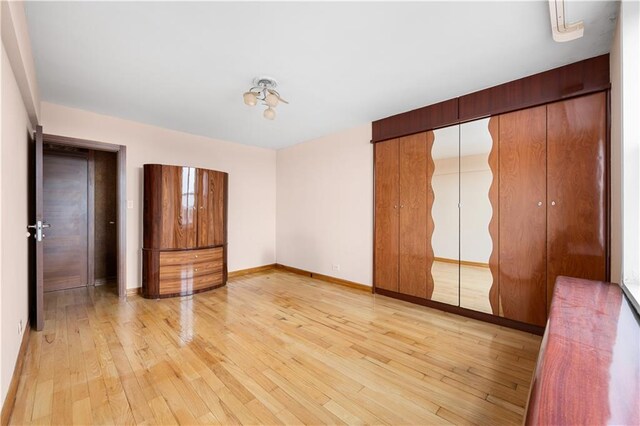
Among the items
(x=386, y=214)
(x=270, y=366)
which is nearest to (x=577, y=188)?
(x=386, y=214)

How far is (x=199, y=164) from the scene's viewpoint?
4.44 m

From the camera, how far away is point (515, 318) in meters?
2.65

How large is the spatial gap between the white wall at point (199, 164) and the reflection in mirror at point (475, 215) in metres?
3.59

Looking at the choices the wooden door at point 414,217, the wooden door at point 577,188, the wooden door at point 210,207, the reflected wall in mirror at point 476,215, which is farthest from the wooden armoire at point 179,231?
the wooden door at point 577,188

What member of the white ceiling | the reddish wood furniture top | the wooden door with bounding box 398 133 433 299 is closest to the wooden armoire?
the white ceiling

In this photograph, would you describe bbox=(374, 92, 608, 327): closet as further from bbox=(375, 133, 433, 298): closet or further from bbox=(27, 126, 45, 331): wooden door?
bbox=(27, 126, 45, 331): wooden door

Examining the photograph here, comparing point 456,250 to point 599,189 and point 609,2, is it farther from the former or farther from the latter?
point 609,2

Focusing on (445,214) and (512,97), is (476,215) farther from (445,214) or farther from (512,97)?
(512,97)

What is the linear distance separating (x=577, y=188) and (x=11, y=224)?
14.4 ft

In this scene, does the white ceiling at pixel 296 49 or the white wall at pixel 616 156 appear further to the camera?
the white wall at pixel 616 156

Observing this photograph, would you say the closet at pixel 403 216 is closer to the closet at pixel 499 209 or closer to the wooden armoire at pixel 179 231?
the closet at pixel 499 209

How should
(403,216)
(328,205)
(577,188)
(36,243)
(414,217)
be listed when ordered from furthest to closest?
(328,205), (403,216), (414,217), (36,243), (577,188)

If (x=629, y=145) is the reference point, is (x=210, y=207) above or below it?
below

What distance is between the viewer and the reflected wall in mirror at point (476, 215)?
2838 mm
